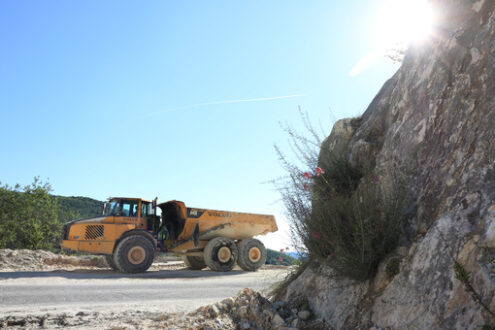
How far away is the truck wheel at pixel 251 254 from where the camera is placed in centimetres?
1420

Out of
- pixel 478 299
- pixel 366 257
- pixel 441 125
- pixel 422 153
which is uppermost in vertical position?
pixel 441 125

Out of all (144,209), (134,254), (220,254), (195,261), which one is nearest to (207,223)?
(220,254)

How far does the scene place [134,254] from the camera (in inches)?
472

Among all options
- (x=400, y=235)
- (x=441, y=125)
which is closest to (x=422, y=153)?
(x=441, y=125)

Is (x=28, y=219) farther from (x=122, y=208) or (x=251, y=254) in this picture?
(x=251, y=254)

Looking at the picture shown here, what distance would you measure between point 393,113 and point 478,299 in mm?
2953

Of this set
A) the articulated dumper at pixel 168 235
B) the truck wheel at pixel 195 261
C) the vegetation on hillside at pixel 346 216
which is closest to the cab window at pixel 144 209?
the articulated dumper at pixel 168 235

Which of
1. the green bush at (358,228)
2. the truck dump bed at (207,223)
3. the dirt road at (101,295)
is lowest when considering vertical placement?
the dirt road at (101,295)

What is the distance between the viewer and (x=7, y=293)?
266 inches

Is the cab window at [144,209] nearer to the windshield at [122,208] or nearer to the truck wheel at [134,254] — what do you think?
the windshield at [122,208]

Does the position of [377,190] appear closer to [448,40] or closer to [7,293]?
[448,40]

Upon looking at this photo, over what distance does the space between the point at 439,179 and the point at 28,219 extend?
2137 cm

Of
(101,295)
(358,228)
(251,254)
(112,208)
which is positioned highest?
(112,208)

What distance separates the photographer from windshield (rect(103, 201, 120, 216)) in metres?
12.5
